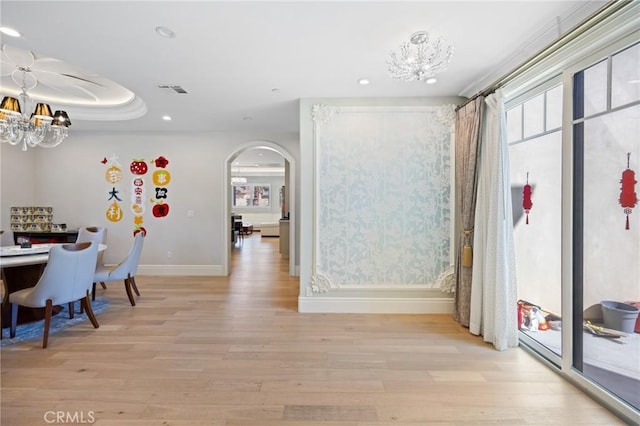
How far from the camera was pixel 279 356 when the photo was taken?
2.77 metres

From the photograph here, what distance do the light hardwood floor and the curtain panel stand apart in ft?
1.16

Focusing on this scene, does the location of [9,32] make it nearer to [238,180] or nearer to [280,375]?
[280,375]

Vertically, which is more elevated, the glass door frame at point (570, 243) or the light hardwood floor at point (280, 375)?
the glass door frame at point (570, 243)

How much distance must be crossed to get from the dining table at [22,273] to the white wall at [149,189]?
7.25 feet

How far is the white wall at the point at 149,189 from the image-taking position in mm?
5844

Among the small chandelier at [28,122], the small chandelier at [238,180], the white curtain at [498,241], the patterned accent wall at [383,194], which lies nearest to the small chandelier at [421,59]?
the white curtain at [498,241]

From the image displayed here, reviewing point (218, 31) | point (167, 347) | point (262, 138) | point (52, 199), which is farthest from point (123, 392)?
point (52, 199)

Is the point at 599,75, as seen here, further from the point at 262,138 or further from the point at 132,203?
the point at 132,203

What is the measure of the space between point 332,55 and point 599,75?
2071mm

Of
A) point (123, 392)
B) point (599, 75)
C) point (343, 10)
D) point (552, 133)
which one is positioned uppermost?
point (343, 10)

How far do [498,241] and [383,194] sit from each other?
1410 mm

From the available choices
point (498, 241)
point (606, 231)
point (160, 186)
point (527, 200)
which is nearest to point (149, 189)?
point (160, 186)

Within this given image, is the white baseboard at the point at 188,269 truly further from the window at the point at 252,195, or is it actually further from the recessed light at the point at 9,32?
the window at the point at 252,195

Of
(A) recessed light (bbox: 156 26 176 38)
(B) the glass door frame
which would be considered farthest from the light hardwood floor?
(A) recessed light (bbox: 156 26 176 38)
